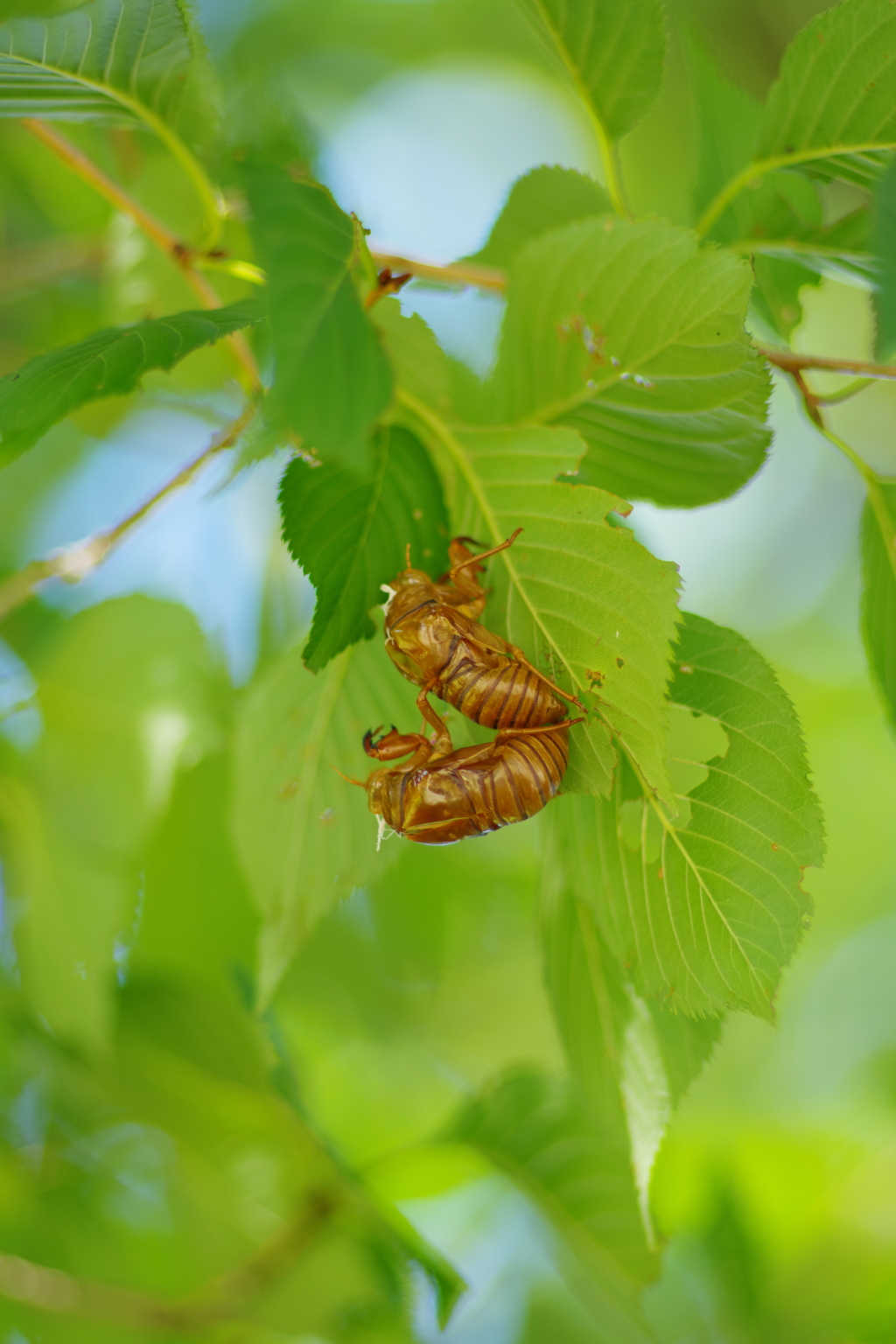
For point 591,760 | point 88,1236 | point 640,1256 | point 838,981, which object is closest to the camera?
point 591,760

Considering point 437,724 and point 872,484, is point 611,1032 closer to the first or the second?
point 437,724

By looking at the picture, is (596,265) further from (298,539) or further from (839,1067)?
(839,1067)

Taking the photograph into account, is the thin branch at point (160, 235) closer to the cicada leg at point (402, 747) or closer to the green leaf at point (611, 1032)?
the cicada leg at point (402, 747)

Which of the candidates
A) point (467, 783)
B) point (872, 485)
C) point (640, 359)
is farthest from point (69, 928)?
point (872, 485)

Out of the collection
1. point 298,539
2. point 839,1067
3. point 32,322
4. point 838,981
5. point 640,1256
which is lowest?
point 839,1067

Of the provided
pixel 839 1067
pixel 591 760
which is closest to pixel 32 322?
pixel 591 760

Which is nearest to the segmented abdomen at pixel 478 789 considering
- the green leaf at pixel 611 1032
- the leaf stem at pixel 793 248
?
the green leaf at pixel 611 1032

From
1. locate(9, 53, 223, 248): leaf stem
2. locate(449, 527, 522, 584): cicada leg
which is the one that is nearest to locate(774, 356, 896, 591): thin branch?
locate(449, 527, 522, 584): cicada leg
